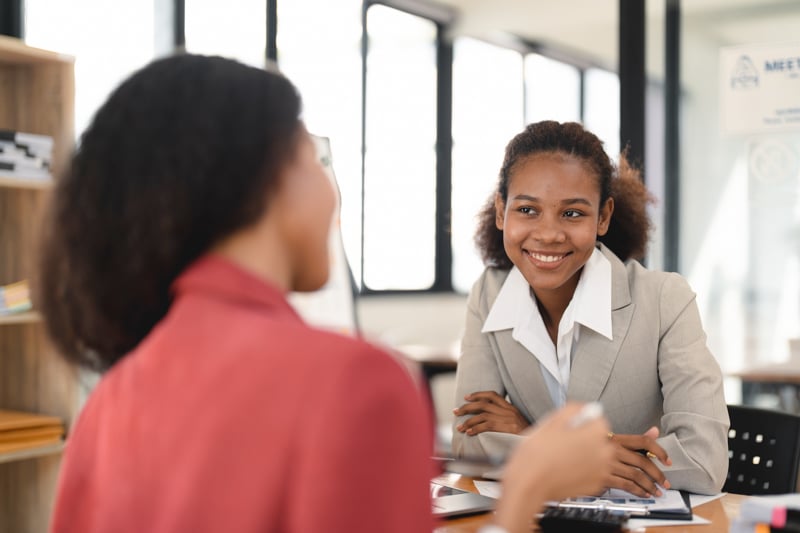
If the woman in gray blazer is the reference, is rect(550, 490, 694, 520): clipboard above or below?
below

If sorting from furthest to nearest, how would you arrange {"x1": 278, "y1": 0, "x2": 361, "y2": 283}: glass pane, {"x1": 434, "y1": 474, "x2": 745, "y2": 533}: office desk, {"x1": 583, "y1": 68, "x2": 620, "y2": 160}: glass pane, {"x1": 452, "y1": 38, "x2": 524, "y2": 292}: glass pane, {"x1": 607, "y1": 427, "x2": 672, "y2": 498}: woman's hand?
{"x1": 583, "y1": 68, "x2": 620, "y2": 160}: glass pane, {"x1": 452, "y1": 38, "x2": 524, "y2": 292}: glass pane, {"x1": 278, "y1": 0, "x2": 361, "y2": 283}: glass pane, {"x1": 607, "y1": 427, "x2": 672, "y2": 498}: woman's hand, {"x1": 434, "y1": 474, "x2": 745, "y2": 533}: office desk

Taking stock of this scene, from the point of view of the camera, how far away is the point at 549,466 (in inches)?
32.0

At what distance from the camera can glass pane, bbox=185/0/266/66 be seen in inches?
167

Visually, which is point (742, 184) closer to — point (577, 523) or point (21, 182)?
point (577, 523)

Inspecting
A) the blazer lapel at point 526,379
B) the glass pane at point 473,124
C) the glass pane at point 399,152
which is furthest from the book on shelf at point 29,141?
the glass pane at point 473,124

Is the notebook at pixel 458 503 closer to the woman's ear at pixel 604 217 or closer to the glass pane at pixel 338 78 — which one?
the woman's ear at pixel 604 217

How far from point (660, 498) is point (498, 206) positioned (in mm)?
913

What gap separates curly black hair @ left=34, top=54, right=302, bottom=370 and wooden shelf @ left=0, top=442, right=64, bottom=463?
2208 mm

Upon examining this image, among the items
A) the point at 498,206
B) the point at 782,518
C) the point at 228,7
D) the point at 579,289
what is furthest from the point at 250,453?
the point at 228,7

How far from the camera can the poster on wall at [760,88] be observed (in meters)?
3.34

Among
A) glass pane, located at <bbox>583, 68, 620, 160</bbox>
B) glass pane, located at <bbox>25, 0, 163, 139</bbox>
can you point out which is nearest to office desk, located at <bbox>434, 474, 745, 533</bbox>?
glass pane, located at <bbox>25, 0, 163, 139</bbox>

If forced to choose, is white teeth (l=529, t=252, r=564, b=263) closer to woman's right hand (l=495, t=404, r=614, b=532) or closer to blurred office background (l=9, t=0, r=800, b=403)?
blurred office background (l=9, t=0, r=800, b=403)

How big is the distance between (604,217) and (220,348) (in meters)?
1.57

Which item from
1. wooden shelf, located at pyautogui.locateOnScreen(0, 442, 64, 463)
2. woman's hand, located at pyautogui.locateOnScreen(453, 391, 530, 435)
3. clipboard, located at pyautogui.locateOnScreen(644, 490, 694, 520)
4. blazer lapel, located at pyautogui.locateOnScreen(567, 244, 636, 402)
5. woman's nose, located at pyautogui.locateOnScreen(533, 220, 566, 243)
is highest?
woman's nose, located at pyautogui.locateOnScreen(533, 220, 566, 243)
